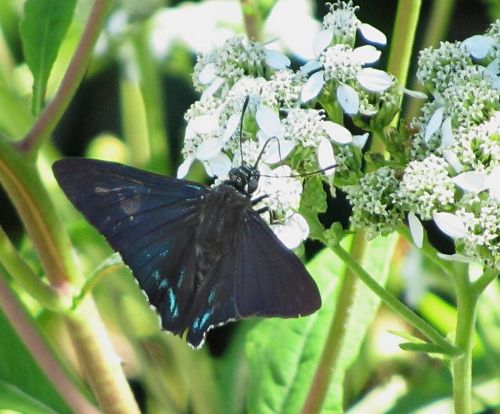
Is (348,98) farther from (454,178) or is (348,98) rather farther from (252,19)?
(252,19)

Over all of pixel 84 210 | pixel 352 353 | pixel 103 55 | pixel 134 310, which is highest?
pixel 84 210

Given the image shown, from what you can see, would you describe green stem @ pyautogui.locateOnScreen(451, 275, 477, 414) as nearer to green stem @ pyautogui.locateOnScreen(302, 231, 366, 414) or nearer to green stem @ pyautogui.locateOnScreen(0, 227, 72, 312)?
green stem @ pyautogui.locateOnScreen(302, 231, 366, 414)

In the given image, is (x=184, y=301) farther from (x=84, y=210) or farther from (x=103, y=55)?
(x=103, y=55)

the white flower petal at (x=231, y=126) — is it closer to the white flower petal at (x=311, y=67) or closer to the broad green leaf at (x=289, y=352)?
the white flower petal at (x=311, y=67)

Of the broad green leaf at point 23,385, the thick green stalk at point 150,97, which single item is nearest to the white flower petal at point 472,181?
the broad green leaf at point 23,385

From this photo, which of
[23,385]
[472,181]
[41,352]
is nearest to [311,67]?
[472,181]

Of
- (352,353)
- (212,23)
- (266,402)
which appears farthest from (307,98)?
(212,23)

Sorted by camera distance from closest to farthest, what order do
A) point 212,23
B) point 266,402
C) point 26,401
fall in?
point 26,401 → point 266,402 → point 212,23
